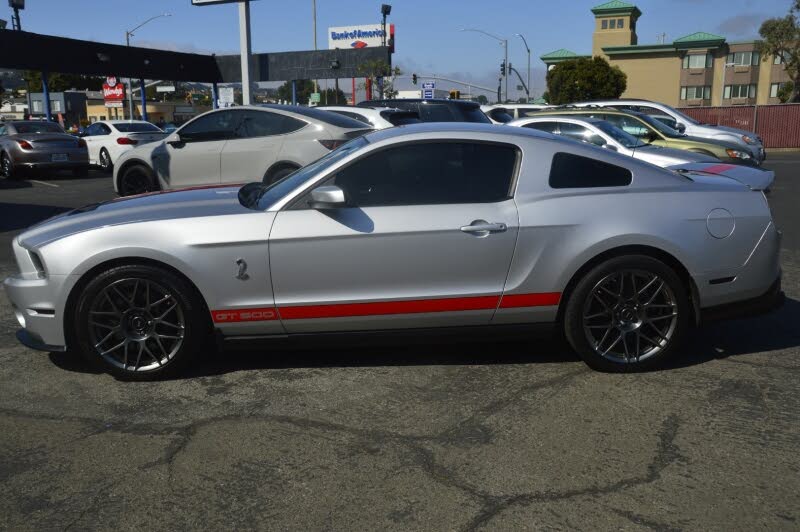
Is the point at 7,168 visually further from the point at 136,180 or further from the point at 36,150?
the point at 136,180

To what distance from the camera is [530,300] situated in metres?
4.42

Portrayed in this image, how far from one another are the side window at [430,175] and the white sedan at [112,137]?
676 inches

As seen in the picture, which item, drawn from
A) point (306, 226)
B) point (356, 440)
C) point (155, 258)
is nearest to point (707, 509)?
point (356, 440)

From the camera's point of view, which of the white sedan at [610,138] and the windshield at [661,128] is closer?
the white sedan at [610,138]

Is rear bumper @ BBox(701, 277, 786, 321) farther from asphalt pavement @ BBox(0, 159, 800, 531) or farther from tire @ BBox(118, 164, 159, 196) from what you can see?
tire @ BBox(118, 164, 159, 196)

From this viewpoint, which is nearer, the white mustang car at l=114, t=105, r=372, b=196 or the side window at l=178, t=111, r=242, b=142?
the white mustang car at l=114, t=105, r=372, b=196

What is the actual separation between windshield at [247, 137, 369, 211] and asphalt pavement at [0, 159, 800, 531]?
3.45 feet

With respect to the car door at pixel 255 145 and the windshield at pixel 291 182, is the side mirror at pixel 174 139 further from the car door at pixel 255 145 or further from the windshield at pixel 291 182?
the windshield at pixel 291 182

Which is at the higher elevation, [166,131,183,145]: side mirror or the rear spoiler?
[166,131,183,145]: side mirror

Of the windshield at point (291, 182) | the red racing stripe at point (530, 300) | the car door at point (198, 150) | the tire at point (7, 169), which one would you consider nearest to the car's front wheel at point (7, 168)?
the tire at point (7, 169)

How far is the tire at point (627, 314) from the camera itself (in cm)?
441

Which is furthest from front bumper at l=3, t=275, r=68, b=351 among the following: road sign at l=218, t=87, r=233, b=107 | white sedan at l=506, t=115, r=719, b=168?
road sign at l=218, t=87, r=233, b=107

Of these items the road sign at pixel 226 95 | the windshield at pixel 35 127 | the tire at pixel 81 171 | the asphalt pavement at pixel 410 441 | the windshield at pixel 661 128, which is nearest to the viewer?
the asphalt pavement at pixel 410 441

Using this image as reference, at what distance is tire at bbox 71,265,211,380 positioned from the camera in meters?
4.28
